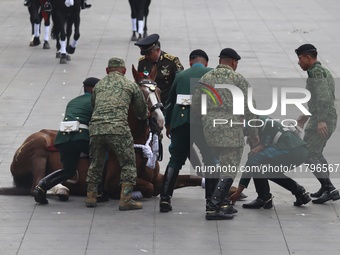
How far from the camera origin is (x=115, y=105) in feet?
32.3

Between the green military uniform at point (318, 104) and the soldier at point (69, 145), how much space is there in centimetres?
238

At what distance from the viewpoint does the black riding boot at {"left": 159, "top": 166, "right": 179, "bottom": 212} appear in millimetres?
9974

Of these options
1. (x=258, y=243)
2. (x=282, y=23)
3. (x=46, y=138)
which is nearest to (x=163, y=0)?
(x=282, y=23)

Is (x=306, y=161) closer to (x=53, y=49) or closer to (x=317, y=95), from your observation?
(x=317, y=95)

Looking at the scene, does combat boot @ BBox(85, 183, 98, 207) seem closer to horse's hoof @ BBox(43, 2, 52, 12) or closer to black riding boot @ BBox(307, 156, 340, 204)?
black riding boot @ BBox(307, 156, 340, 204)

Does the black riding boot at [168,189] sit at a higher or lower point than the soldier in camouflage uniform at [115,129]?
lower

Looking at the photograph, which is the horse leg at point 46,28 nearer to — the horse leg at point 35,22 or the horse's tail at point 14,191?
the horse leg at point 35,22

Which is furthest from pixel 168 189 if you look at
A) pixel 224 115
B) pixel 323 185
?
pixel 323 185

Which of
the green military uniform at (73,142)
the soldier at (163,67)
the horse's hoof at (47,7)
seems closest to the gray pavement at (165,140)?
the green military uniform at (73,142)

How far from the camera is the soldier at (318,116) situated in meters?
10.2

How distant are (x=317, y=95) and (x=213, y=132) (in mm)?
1340

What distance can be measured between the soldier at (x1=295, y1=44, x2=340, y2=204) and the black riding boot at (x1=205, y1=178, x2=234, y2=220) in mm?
1244

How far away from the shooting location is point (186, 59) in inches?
763

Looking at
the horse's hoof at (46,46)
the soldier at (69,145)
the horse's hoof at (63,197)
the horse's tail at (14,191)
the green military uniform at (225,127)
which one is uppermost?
the green military uniform at (225,127)
